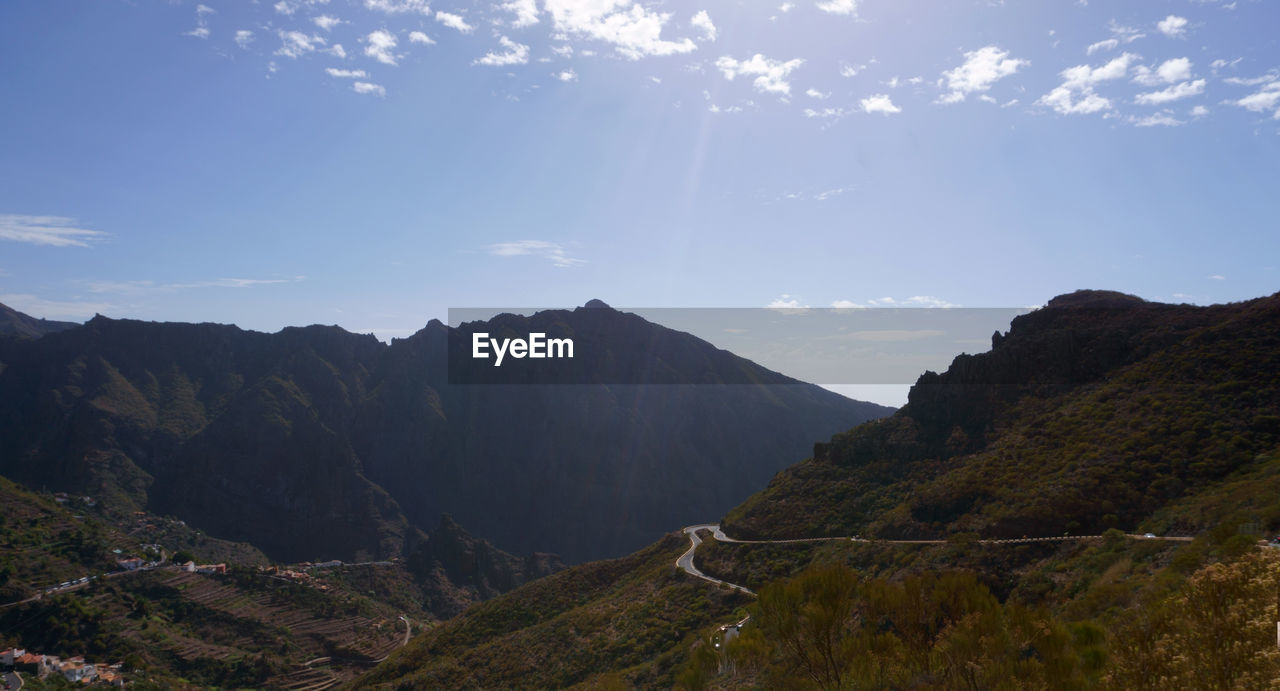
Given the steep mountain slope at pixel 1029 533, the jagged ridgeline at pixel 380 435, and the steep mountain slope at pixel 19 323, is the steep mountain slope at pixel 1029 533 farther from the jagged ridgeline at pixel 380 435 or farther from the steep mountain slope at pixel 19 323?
the steep mountain slope at pixel 19 323

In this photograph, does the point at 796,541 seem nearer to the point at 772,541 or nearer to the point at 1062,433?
Result: the point at 772,541

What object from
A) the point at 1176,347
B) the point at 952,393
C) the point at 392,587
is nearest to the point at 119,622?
the point at 392,587

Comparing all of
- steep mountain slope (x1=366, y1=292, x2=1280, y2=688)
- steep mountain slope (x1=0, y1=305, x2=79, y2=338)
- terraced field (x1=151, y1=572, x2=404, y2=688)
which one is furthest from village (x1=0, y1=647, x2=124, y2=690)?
steep mountain slope (x1=0, y1=305, x2=79, y2=338)

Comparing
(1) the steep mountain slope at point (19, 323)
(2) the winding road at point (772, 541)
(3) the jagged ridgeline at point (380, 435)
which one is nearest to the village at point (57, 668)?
(2) the winding road at point (772, 541)

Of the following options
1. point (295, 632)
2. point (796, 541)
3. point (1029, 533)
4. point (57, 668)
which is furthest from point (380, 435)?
point (1029, 533)

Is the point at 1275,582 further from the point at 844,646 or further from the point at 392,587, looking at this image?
the point at 392,587

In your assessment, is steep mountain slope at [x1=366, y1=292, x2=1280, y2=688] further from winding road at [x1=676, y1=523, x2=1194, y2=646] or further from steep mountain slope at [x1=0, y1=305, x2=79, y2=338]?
steep mountain slope at [x1=0, y1=305, x2=79, y2=338]
